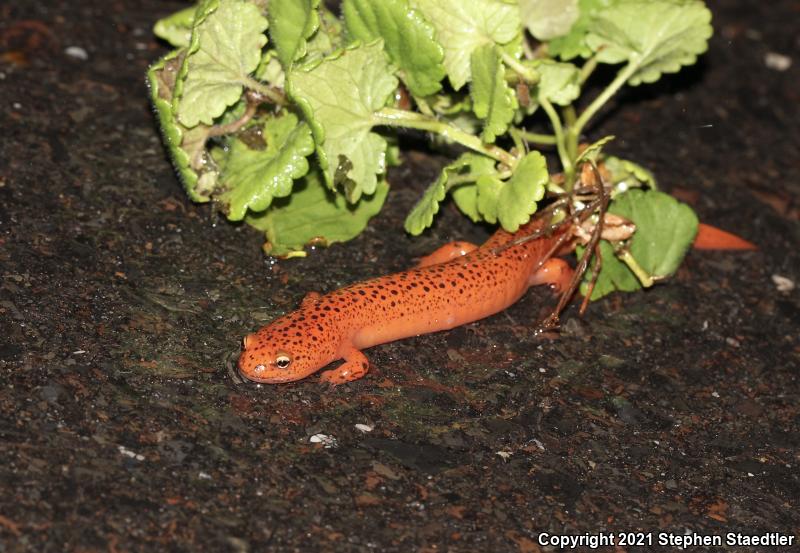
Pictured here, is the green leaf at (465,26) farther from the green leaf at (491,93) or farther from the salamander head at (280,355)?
the salamander head at (280,355)

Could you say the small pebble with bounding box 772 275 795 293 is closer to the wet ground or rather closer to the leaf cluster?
the wet ground

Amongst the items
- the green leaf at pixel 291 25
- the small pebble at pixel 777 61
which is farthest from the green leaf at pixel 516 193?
the small pebble at pixel 777 61

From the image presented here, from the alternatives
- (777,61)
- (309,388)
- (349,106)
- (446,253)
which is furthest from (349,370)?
(777,61)

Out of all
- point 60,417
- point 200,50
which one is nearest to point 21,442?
point 60,417

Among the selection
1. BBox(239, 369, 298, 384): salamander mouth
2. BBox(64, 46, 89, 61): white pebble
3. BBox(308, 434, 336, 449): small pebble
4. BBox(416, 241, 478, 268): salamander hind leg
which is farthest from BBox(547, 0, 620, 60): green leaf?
BBox(64, 46, 89, 61): white pebble

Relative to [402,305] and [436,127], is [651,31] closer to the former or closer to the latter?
[436,127]

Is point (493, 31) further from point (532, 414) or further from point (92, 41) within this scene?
point (92, 41)
